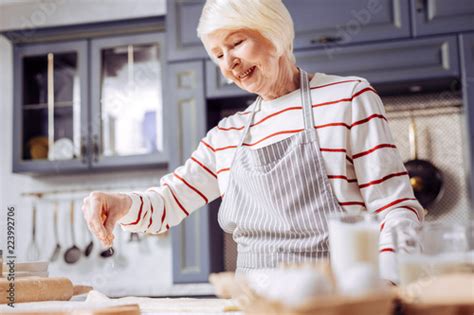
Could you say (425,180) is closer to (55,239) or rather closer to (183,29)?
(183,29)

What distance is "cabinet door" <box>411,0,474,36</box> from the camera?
98.7 inches

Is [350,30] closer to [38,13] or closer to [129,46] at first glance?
[129,46]

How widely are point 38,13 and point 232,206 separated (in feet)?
9.13

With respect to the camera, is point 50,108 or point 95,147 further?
point 50,108

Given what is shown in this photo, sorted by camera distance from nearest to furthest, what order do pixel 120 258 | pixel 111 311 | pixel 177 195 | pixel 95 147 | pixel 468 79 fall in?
pixel 111 311, pixel 177 195, pixel 468 79, pixel 95 147, pixel 120 258

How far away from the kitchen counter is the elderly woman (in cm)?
15

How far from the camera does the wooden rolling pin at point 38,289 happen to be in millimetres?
1098

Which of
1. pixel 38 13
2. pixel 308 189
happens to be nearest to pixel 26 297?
pixel 308 189

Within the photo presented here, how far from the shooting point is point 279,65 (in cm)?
137

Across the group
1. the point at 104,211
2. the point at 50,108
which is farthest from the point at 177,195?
the point at 50,108

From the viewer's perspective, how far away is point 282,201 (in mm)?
1254

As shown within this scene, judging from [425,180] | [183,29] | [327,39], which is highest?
[183,29]

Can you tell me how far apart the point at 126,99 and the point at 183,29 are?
58 cm

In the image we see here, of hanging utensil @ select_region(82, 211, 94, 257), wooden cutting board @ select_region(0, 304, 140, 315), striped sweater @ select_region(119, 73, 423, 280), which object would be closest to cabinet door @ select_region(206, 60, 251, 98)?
hanging utensil @ select_region(82, 211, 94, 257)
